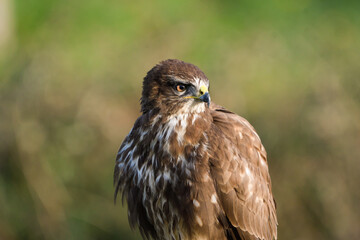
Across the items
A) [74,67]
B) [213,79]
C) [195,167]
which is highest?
[74,67]

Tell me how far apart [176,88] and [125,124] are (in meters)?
3.65

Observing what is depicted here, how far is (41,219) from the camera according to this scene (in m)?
8.05

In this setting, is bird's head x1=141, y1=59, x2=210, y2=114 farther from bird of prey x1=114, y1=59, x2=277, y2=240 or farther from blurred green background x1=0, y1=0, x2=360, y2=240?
blurred green background x1=0, y1=0, x2=360, y2=240

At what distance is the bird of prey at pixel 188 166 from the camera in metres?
4.80

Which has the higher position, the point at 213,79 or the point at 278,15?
the point at 278,15

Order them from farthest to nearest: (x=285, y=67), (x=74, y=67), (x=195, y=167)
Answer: (x=285, y=67) → (x=74, y=67) → (x=195, y=167)

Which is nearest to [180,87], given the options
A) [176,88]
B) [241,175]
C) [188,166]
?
[176,88]

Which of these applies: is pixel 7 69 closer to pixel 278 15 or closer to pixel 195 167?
pixel 195 167

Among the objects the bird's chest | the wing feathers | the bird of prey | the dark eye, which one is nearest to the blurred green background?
the wing feathers

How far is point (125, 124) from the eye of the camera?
333 inches

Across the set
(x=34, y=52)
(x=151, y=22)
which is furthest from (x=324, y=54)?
(x=34, y=52)

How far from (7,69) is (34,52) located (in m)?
0.43

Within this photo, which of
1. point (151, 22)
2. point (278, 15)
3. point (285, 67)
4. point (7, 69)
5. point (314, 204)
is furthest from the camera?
point (278, 15)

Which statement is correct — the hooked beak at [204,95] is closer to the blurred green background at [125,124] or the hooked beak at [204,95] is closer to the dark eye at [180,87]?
the dark eye at [180,87]
